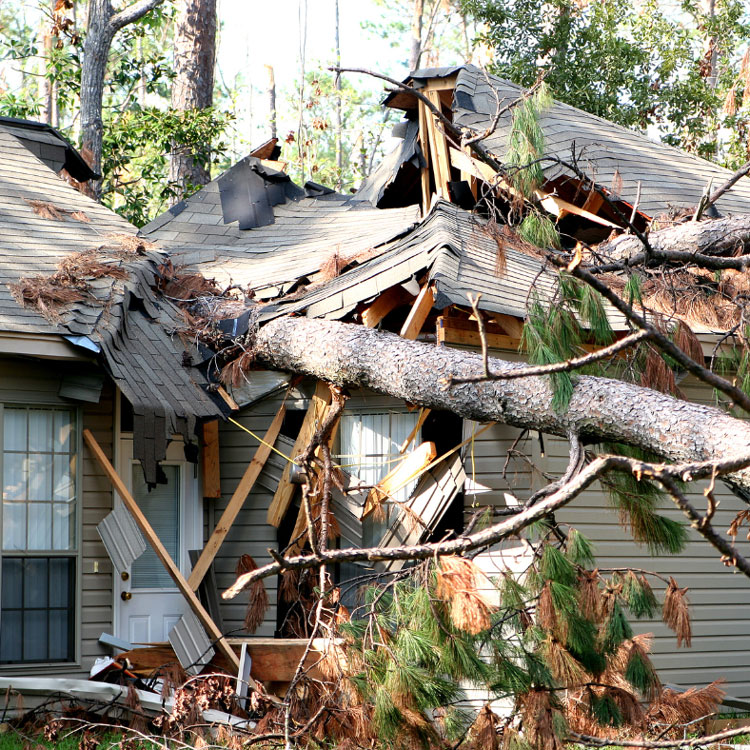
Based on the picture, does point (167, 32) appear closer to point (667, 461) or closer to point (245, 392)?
point (245, 392)

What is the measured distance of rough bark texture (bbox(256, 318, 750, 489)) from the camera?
Result: 15.7 ft

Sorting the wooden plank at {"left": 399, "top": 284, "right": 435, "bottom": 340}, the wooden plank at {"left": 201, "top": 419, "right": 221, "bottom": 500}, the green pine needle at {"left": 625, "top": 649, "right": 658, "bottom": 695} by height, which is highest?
the wooden plank at {"left": 399, "top": 284, "right": 435, "bottom": 340}

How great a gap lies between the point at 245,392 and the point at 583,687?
15.2ft

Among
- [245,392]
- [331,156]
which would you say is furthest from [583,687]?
[331,156]

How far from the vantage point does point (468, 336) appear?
324 inches

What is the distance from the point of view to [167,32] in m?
36.4

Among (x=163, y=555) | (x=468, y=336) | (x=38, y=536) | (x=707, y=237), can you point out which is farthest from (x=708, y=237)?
(x=38, y=536)

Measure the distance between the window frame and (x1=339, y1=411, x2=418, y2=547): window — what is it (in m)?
2.15

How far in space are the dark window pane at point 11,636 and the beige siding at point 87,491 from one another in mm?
283

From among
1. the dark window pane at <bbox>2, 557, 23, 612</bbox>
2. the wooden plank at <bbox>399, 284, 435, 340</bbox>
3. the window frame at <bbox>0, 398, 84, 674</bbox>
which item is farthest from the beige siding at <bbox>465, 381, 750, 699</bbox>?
the dark window pane at <bbox>2, 557, 23, 612</bbox>

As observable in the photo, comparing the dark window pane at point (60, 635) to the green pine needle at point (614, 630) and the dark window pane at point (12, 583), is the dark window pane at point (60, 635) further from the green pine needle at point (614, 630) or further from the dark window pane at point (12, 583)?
the green pine needle at point (614, 630)

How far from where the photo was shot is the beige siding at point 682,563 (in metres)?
8.04

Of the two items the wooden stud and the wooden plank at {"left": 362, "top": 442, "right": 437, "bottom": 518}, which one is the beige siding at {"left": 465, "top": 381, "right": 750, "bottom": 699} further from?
the wooden stud

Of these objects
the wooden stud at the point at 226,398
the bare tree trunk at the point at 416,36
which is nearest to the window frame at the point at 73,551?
the wooden stud at the point at 226,398
